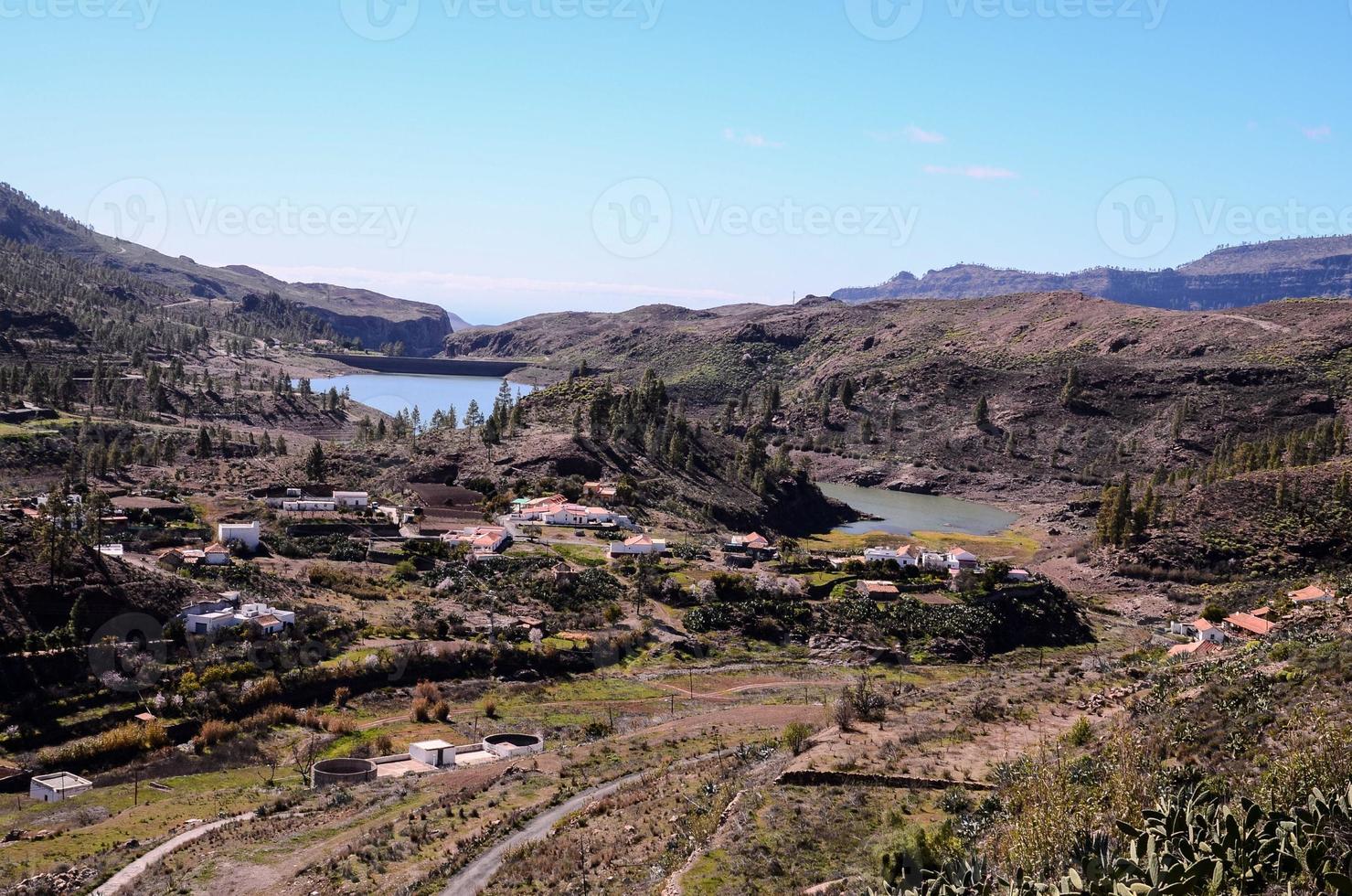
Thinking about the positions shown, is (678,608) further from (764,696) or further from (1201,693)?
(1201,693)

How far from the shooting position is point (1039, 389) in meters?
126

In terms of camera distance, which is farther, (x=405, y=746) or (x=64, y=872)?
(x=405, y=746)

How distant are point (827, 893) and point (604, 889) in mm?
4080

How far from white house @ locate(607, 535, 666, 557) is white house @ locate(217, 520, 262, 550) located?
682 inches

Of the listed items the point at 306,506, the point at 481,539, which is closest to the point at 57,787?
the point at 481,539

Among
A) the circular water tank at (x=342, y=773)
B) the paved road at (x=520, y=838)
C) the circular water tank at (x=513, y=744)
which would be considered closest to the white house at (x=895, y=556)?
the circular water tank at (x=513, y=744)

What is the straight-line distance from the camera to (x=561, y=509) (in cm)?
6378

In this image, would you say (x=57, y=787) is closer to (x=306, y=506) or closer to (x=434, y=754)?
(x=434, y=754)

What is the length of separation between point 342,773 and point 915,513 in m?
76.1

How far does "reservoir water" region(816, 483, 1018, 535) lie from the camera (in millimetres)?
89125

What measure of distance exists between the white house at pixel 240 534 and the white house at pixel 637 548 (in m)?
17.3

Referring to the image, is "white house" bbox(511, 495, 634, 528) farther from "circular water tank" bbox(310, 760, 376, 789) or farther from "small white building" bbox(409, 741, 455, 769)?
"circular water tank" bbox(310, 760, 376, 789)

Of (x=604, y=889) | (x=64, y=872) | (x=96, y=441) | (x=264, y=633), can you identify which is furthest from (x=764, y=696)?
(x=96, y=441)

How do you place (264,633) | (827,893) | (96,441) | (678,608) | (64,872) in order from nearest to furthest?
(827,893)
(64,872)
(264,633)
(678,608)
(96,441)
